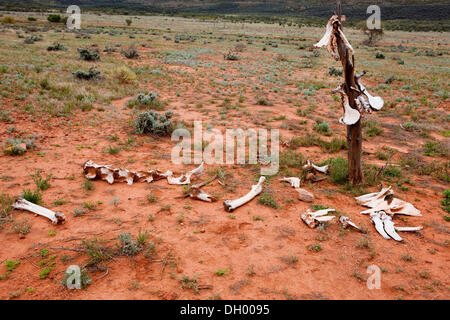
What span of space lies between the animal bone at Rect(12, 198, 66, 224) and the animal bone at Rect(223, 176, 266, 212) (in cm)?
270

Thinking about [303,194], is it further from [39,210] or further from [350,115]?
[39,210]

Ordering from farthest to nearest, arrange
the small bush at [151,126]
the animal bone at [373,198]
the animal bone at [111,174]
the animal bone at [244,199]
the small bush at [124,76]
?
the small bush at [124,76] → the small bush at [151,126] → the animal bone at [111,174] → the animal bone at [373,198] → the animal bone at [244,199]

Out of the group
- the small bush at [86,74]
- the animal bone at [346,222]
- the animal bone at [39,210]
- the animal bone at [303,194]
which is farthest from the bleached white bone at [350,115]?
the small bush at [86,74]

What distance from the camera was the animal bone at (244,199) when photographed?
5148 mm

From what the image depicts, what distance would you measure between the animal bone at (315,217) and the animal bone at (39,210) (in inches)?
157

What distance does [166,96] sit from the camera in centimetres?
1316

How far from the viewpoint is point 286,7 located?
12269cm

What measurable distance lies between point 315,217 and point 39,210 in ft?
15.3

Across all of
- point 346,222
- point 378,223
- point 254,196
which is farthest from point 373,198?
point 254,196

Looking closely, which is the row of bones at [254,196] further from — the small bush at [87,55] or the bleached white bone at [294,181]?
the small bush at [87,55]

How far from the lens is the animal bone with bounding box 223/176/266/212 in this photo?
515cm

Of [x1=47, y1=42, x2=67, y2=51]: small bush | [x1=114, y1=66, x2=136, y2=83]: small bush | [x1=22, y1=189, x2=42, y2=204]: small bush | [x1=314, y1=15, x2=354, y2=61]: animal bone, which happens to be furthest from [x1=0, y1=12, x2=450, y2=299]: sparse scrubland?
[x1=47, y1=42, x2=67, y2=51]: small bush

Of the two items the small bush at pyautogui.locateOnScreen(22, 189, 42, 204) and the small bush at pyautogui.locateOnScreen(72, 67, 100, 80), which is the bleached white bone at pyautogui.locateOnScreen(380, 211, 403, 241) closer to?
the small bush at pyautogui.locateOnScreen(22, 189, 42, 204)
